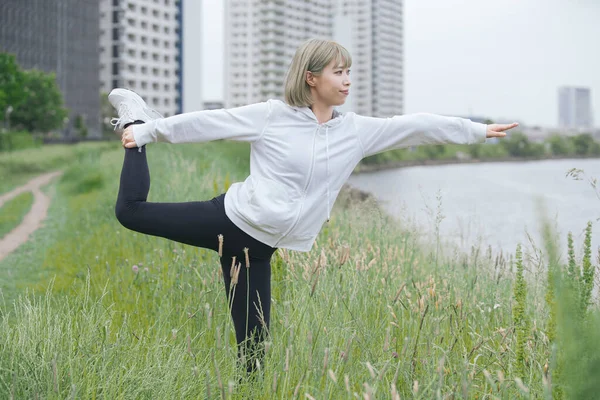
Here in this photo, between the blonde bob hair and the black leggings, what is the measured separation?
0.52m

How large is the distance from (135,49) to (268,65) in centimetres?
2421

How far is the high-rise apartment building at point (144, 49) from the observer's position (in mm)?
73938

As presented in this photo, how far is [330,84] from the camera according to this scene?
2885 millimetres

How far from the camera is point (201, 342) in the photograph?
3150 millimetres

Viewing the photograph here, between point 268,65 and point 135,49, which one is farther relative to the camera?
point 268,65

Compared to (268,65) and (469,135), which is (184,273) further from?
(268,65)

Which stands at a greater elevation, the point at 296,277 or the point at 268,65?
the point at 268,65

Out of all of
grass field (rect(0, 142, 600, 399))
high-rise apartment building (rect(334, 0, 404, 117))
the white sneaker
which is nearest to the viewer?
grass field (rect(0, 142, 600, 399))

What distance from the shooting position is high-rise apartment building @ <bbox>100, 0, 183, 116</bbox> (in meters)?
73.9

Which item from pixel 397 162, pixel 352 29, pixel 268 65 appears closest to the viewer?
pixel 397 162

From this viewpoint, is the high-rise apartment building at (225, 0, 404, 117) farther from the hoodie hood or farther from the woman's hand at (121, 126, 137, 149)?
the woman's hand at (121, 126, 137, 149)

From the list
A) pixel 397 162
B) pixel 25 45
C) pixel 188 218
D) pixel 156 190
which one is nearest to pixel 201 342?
pixel 188 218

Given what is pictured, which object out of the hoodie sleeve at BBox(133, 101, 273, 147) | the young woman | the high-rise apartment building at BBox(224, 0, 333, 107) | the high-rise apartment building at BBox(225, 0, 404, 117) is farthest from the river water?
the high-rise apartment building at BBox(224, 0, 333, 107)

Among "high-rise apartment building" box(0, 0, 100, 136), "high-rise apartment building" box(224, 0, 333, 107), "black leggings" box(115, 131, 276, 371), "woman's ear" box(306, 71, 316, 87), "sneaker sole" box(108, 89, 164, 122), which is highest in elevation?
"high-rise apartment building" box(224, 0, 333, 107)
